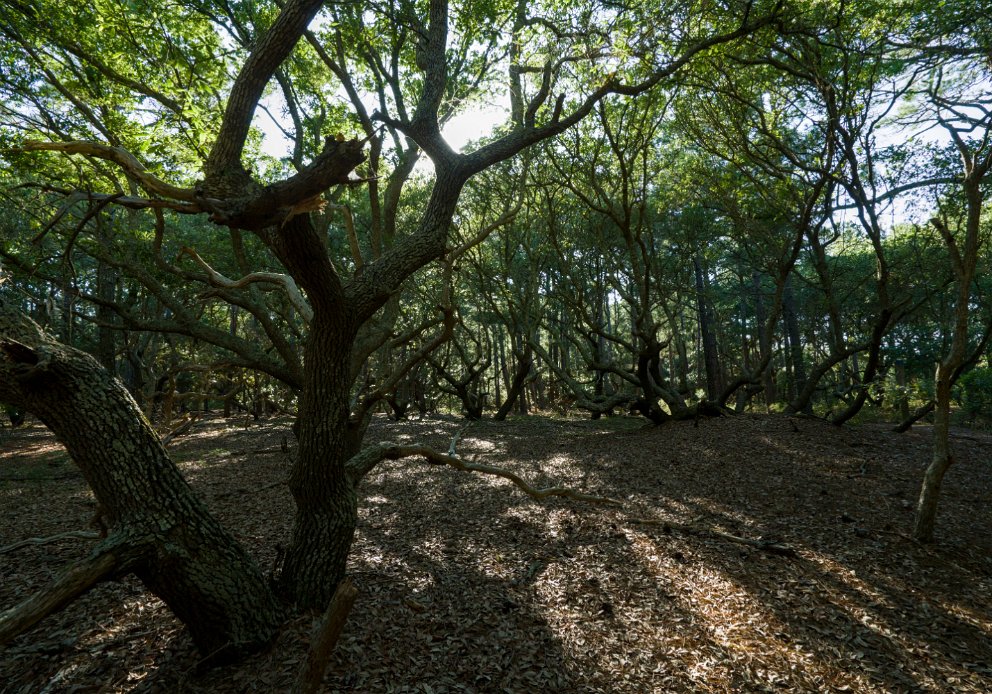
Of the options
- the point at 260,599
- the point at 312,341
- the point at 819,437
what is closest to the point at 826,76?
the point at 819,437

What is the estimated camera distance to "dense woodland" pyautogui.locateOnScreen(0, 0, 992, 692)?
3004 mm

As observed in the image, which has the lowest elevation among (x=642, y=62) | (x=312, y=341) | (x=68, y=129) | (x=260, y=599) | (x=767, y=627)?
(x=767, y=627)

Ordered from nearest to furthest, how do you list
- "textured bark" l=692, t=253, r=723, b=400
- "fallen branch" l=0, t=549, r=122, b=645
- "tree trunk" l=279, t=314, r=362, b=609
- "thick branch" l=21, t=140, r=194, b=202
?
1. "fallen branch" l=0, t=549, r=122, b=645
2. "thick branch" l=21, t=140, r=194, b=202
3. "tree trunk" l=279, t=314, r=362, b=609
4. "textured bark" l=692, t=253, r=723, b=400

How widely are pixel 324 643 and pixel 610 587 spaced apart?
10.7 ft

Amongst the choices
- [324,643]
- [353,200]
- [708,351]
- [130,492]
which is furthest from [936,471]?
[353,200]

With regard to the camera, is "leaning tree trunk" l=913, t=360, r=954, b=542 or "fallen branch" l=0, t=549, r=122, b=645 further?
"leaning tree trunk" l=913, t=360, r=954, b=542

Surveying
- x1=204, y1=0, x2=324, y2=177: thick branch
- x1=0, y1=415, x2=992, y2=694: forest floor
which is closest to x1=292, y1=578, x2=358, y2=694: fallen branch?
x1=0, y1=415, x2=992, y2=694: forest floor

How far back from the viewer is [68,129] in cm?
845

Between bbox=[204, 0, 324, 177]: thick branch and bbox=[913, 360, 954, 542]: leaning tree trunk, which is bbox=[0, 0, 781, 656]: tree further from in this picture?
bbox=[913, 360, 954, 542]: leaning tree trunk

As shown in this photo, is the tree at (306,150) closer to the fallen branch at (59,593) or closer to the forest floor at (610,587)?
the fallen branch at (59,593)

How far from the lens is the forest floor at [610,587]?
11.4ft

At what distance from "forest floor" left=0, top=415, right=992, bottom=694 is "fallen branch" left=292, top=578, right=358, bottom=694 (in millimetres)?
1022

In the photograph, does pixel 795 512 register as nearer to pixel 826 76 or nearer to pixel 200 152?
pixel 826 76

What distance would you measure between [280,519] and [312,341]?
3844mm
